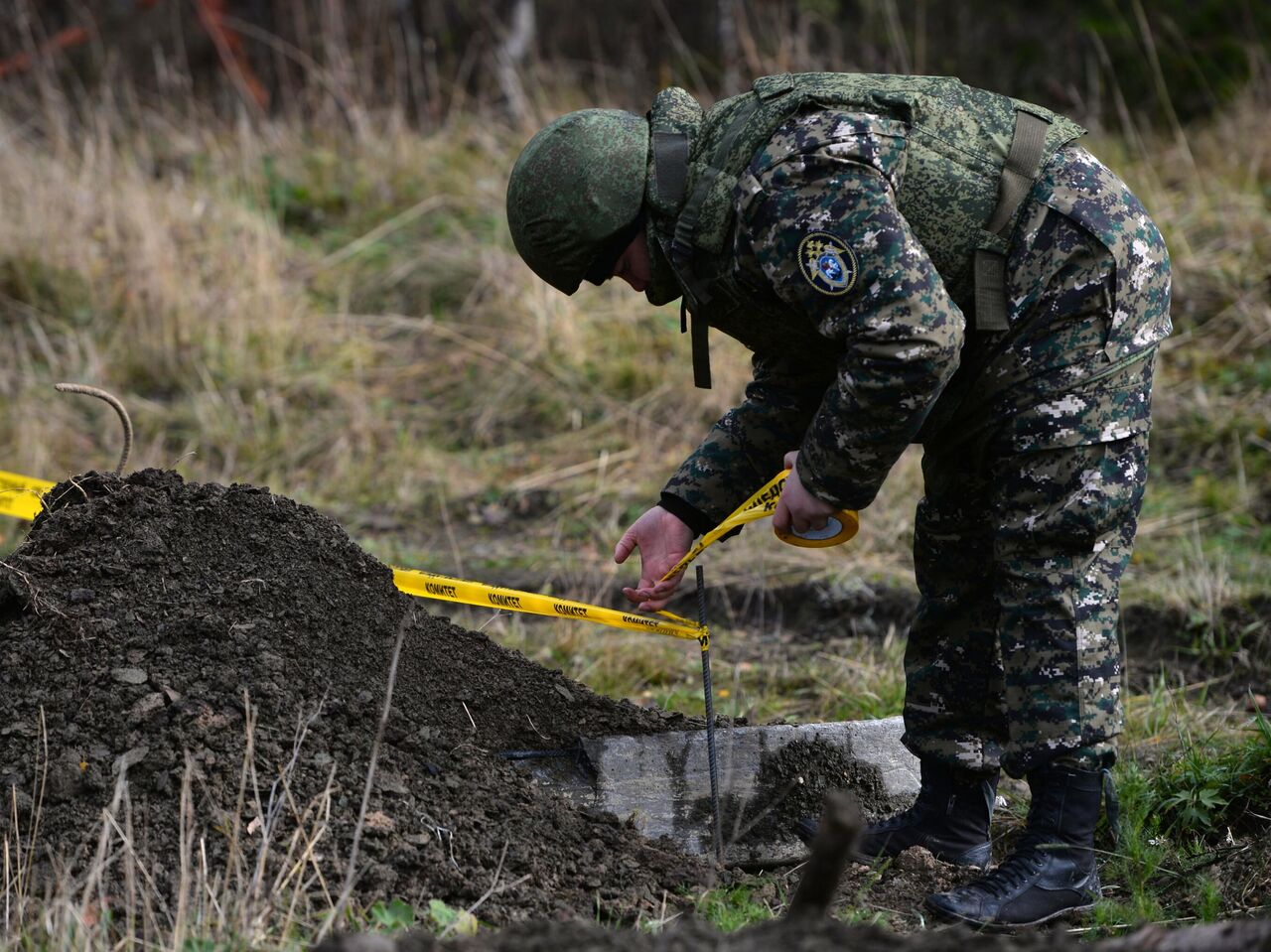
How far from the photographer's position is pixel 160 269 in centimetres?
734

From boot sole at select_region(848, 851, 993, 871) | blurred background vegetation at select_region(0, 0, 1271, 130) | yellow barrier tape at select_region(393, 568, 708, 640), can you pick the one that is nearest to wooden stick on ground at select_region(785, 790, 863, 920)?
boot sole at select_region(848, 851, 993, 871)

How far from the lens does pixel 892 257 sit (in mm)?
2654

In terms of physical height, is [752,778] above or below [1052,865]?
below

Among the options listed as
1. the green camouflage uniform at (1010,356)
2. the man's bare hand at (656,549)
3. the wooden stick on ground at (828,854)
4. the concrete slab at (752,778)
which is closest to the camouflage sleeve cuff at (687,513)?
the man's bare hand at (656,549)

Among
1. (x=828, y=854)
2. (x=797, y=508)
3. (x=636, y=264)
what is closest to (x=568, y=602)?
(x=797, y=508)

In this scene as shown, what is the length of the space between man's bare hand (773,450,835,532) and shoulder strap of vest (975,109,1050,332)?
0.52m

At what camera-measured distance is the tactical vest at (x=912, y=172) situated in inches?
113

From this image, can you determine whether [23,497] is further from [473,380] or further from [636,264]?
[473,380]

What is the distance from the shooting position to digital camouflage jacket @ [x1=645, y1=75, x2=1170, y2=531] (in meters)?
2.69

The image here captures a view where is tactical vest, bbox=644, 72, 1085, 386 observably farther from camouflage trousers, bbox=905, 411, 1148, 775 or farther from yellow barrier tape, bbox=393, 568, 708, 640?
yellow barrier tape, bbox=393, 568, 708, 640

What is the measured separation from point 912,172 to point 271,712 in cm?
188

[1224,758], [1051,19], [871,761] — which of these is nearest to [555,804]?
[871,761]

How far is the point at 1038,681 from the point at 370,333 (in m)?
5.68

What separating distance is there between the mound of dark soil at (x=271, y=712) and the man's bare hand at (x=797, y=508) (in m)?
0.83
